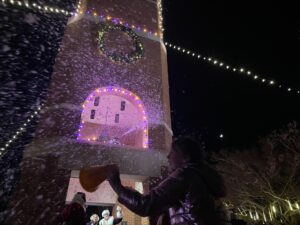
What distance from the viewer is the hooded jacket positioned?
5.95 ft

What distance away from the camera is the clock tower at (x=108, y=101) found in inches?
283

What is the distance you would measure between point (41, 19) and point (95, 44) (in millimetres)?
2418

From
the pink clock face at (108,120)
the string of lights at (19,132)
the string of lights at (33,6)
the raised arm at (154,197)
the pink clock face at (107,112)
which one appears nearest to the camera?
the raised arm at (154,197)

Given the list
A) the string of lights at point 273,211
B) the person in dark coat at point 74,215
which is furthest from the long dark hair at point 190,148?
the string of lights at point 273,211

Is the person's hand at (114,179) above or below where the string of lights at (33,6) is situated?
below

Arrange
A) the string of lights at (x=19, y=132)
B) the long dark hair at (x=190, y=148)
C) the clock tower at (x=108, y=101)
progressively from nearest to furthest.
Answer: the long dark hair at (x=190, y=148) → the clock tower at (x=108, y=101) → the string of lights at (x=19, y=132)

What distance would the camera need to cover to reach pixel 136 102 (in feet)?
32.1

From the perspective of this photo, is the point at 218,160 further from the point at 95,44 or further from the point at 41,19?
the point at 41,19

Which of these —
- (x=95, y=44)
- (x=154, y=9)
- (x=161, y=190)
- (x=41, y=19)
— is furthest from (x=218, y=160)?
(x=161, y=190)

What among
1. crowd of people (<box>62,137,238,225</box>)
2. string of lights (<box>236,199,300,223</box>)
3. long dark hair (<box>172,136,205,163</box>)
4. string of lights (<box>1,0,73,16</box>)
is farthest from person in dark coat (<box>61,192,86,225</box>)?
string of lights (<box>236,199,300,223</box>)

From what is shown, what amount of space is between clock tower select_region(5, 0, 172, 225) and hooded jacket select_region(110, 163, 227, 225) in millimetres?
6030

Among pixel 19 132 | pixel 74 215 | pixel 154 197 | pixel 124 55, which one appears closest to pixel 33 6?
pixel 19 132

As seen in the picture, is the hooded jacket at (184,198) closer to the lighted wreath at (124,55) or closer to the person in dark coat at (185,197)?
the person in dark coat at (185,197)

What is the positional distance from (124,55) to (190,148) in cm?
859
